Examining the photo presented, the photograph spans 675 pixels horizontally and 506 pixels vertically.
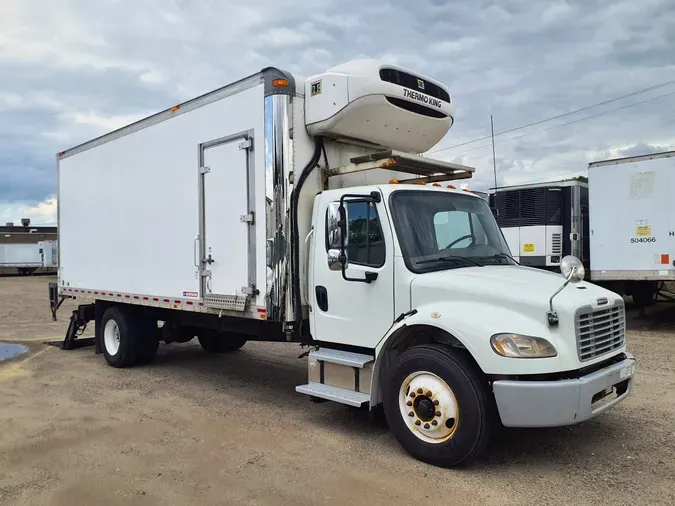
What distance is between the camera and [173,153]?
752 centimetres

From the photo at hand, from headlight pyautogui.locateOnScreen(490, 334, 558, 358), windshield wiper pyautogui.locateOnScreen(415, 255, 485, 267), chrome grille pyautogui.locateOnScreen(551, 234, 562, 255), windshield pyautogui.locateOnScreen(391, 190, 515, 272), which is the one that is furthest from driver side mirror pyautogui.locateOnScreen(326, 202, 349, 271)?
chrome grille pyautogui.locateOnScreen(551, 234, 562, 255)

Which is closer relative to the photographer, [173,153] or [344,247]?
[344,247]

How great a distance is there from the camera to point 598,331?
4688 millimetres

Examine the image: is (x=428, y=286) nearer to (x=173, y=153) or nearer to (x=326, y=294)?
(x=326, y=294)

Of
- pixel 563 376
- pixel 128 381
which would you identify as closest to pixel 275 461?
pixel 563 376

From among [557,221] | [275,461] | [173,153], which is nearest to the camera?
[275,461]

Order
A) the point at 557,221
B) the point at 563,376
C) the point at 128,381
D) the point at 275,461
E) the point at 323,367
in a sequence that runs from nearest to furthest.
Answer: the point at 563,376, the point at 275,461, the point at 323,367, the point at 128,381, the point at 557,221

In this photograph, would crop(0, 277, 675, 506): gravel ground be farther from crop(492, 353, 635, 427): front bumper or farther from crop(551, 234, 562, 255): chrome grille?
crop(551, 234, 562, 255): chrome grille

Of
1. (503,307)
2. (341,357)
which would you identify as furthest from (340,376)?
(503,307)

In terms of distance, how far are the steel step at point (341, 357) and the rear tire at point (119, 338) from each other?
4084 millimetres

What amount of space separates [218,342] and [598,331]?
6736 millimetres

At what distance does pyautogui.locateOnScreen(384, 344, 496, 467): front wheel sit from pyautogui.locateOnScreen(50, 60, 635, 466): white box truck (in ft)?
0.05

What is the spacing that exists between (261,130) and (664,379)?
20.4 ft

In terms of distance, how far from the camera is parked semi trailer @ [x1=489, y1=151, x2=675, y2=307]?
469 inches
